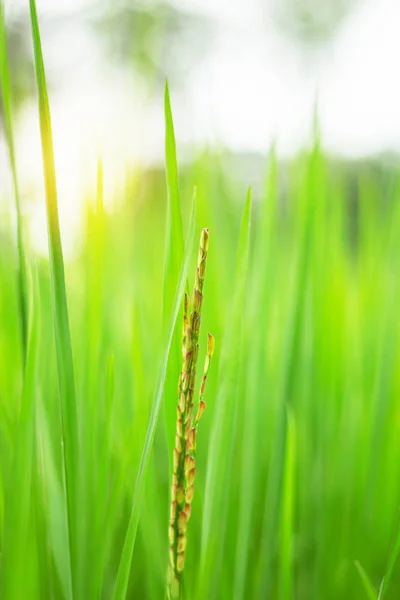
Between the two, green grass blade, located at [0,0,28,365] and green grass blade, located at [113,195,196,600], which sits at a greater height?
green grass blade, located at [0,0,28,365]

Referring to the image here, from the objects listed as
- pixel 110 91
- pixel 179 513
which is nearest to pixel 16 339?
pixel 110 91

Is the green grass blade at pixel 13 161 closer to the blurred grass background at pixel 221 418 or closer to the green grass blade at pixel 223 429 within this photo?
the blurred grass background at pixel 221 418

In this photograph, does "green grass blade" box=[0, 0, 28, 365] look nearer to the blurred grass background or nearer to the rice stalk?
the blurred grass background

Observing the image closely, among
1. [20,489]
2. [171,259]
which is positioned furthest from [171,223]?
[20,489]

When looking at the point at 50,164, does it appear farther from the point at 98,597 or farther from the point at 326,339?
the point at 326,339

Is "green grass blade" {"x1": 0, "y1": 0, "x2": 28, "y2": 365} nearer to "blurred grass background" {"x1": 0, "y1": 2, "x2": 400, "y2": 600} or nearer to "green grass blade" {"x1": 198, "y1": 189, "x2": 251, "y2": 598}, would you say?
"blurred grass background" {"x1": 0, "y1": 2, "x2": 400, "y2": 600}

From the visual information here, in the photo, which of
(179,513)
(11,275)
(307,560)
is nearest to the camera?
(179,513)

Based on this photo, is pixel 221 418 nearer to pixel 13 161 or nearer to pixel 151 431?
pixel 151 431

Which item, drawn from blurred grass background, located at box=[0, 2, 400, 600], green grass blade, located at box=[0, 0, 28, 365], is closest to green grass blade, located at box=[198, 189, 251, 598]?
blurred grass background, located at box=[0, 2, 400, 600]
